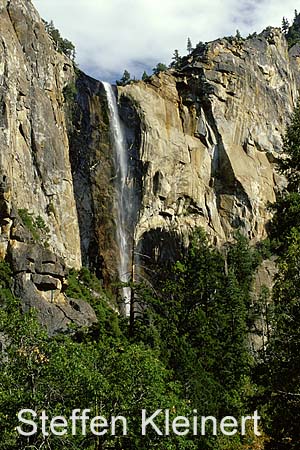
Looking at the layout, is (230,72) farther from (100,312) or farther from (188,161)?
(100,312)

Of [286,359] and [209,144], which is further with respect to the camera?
[209,144]

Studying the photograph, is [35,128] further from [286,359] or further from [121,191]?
[286,359]

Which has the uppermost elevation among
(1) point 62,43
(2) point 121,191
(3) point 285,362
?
(1) point 62,43

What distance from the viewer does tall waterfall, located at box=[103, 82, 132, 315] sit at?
41.8 m

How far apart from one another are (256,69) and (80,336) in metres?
38.8

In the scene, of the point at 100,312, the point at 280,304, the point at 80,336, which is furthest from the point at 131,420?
the point at 100,312

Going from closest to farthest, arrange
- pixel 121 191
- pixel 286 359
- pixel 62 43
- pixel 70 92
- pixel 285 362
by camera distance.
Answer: pixel 285 362 → pixel 286 359 → pixel 121 191 → pixel 70 92 → pixel 62 43

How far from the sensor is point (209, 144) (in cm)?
4959

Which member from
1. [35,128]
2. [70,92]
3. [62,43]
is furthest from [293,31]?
[35,128]

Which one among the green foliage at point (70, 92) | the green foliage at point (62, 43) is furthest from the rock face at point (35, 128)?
the green foliage at point (62, 43)

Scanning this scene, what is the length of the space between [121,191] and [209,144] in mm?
10240

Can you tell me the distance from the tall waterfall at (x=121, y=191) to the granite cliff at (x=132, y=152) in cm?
47

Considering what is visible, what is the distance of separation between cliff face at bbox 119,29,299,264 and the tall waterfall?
3.30ft

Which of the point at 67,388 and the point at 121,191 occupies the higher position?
the point at 121,191
